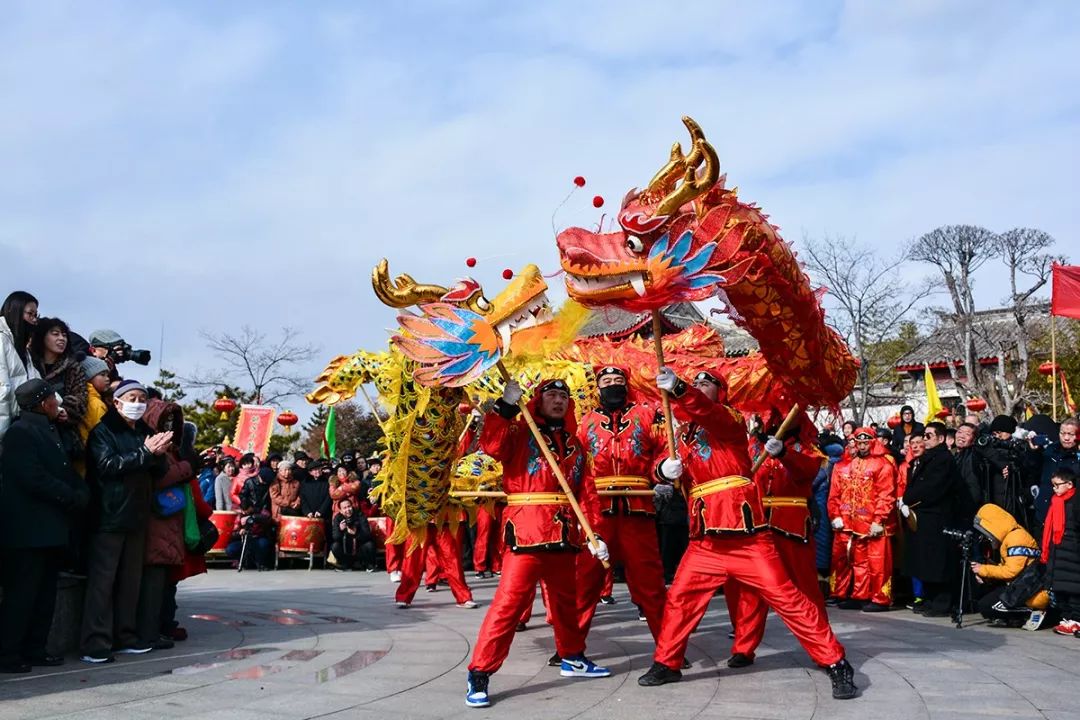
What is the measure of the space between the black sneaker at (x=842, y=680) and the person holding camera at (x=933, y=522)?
3846mm

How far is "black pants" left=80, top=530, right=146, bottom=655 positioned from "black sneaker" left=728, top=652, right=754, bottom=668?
344cm

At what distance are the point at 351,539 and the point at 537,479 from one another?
7661 millimetres

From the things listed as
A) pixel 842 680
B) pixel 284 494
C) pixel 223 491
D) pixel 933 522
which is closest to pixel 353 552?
pixel 284 494

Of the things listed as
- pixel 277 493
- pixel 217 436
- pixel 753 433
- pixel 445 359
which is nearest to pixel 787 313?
pixel 753 433

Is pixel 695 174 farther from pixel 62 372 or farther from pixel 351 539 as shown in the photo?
pixel 351 539

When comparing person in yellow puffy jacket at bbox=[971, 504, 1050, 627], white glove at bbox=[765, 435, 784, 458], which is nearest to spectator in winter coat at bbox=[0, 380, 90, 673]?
white glove at bbox=[765, 435, 784, 458]

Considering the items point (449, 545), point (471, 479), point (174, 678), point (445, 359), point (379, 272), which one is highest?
point (379, 272)

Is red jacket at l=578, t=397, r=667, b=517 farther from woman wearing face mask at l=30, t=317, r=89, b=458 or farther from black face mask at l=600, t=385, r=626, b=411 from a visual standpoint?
woman wearing face mask at l=30, t=317, r=89, b=458

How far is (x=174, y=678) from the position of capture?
16.4 ft

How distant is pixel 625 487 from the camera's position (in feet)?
20.2

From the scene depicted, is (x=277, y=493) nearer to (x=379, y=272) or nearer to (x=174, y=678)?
(x=379, y=272)

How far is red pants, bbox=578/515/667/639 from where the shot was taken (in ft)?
18.9

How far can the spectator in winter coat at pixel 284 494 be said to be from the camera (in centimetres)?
1259

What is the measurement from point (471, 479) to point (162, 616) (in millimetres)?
2867
